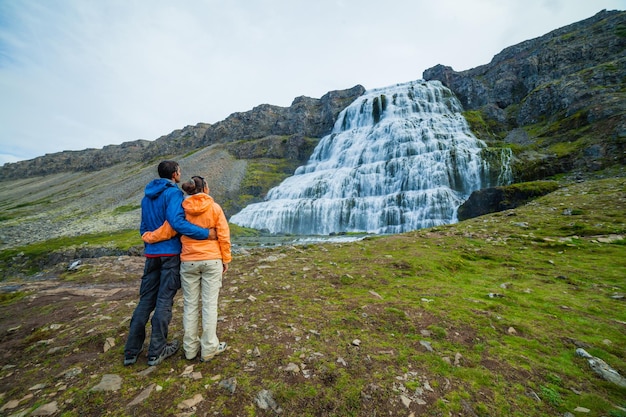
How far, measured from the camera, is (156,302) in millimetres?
4969

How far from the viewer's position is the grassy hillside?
3650 mm

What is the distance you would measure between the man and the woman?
165 mm

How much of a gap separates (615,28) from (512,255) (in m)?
93.3

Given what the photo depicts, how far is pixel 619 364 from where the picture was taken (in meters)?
4.21

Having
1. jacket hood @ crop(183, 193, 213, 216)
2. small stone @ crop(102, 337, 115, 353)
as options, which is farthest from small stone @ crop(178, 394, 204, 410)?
jacket hood @ crop(183, 193, 213, 216)

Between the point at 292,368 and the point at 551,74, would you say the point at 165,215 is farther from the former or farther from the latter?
the point at 551,74

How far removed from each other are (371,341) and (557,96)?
231 feet

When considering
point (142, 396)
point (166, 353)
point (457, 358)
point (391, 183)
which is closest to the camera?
point (142, 396)

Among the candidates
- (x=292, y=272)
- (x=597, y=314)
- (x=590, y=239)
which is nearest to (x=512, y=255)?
→ (x=590, y=239)

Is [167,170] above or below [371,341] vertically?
above

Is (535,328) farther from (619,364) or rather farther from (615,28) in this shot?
(615,28)

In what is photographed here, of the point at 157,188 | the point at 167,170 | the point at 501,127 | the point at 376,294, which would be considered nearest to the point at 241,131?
the point at 501,127

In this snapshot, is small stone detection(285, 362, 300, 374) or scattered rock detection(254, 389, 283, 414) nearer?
scattered rock detection(254, 389, 283, 414)

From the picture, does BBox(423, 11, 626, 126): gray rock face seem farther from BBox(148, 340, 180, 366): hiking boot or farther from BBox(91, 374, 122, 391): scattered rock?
BBox(91, 374, 122, 391): scattered rock
